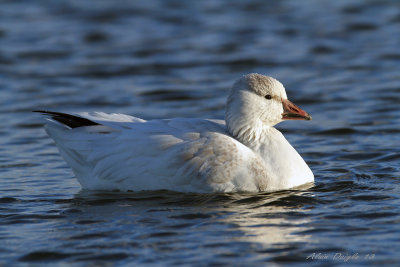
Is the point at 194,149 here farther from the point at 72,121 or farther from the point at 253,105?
the point at 72,121

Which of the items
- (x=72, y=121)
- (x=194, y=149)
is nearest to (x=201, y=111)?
(x=72, y=121)

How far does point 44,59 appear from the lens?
15.6 metres

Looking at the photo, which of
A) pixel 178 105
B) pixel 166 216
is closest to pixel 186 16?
Answer: pixel 178 105

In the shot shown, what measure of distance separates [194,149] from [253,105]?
86 centimetres

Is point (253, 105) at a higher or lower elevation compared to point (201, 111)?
higher

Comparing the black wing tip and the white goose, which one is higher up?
the black wing tip

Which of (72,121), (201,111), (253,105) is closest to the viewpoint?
(253,105)

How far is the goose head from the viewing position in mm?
8219

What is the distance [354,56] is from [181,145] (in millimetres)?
7816

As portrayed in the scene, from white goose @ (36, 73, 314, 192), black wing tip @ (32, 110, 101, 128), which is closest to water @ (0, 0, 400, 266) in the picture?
white goose @ (36, 73, 314, 192)

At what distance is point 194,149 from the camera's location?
7.95m

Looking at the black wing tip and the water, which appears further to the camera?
the black wing tip

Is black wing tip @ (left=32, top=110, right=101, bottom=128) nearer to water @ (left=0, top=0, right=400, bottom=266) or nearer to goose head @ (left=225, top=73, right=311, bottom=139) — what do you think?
water @ (left=0, top=0, right=400, bottom=266)

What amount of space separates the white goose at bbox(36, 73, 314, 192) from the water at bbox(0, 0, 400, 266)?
19 cm
